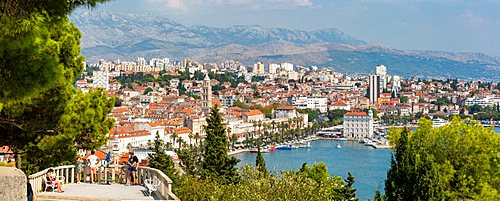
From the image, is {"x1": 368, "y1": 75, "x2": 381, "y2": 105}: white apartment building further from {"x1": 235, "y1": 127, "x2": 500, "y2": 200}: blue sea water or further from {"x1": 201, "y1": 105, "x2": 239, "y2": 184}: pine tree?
{"x1": 201, "y1": 105, "x2": 239, "y2": 184}: pine tree

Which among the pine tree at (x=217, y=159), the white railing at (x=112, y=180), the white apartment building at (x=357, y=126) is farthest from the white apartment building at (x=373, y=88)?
the white railing at (x=112, y=180)

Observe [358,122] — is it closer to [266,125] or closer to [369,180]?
[266,125]

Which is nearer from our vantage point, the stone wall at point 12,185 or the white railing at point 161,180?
the stone wall at point 12,185

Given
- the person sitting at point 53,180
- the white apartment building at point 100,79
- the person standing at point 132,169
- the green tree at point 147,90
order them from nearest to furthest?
the person sitting at point 53,180
the person standing at point 132,169
the green tree at point 147,90
the white apartment building at point 100,79

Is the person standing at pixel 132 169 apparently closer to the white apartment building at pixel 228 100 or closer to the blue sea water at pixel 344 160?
the blue sea water at pixel 344 160

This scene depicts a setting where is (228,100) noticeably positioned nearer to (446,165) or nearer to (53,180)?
(446,165)

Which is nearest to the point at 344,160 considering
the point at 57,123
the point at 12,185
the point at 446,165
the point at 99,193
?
the point at 446,165

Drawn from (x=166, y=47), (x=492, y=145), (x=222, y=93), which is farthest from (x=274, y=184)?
(x=166, y=47)

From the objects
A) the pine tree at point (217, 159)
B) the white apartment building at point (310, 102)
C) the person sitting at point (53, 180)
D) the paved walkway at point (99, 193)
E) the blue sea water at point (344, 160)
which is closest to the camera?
the paved walkway at point (99, 193)
